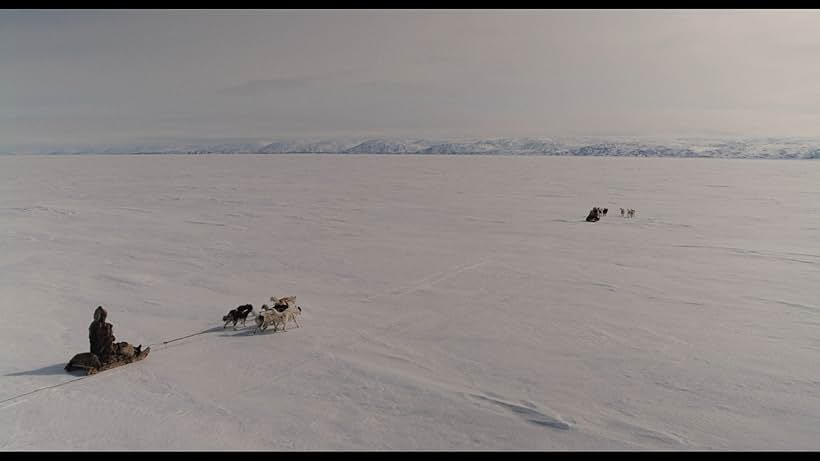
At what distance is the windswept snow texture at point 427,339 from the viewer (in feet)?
13.8

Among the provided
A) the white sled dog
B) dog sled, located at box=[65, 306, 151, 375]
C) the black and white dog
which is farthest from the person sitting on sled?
the white sled dog

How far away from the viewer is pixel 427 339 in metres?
6.20

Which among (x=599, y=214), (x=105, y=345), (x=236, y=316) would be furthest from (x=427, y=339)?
(x=599, y=214)

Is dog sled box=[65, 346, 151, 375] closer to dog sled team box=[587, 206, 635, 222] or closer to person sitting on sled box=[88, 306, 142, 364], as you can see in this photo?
person sitting on sled box=[88, 306, 142, 364]

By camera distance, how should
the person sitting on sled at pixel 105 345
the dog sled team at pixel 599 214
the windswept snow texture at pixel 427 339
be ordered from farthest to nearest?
the dog sled team at pixel 599 214 < the person sitting on sled at pixel 105 345 < the windswept snow texture at pixel 427 339

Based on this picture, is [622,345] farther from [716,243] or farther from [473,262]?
[716,243]

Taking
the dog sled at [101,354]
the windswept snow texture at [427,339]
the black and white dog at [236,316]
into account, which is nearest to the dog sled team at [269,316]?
the black and white dog at [236,316]

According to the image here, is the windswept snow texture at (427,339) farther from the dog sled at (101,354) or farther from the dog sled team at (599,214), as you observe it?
the dog sled team at (599,214)

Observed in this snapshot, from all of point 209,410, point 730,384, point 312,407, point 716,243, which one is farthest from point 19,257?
point 716,243

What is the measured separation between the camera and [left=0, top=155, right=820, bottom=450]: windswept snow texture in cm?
421

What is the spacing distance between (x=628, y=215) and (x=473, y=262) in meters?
9.02

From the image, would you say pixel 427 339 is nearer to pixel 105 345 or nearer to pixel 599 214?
pixel 105 345

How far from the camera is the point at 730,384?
491 cm

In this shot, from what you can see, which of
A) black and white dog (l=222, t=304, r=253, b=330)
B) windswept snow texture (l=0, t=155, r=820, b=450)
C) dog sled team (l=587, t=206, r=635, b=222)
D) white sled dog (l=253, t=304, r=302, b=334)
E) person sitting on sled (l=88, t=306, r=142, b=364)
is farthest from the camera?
dog sled team (l=587, t=206, r=635, b=222)
